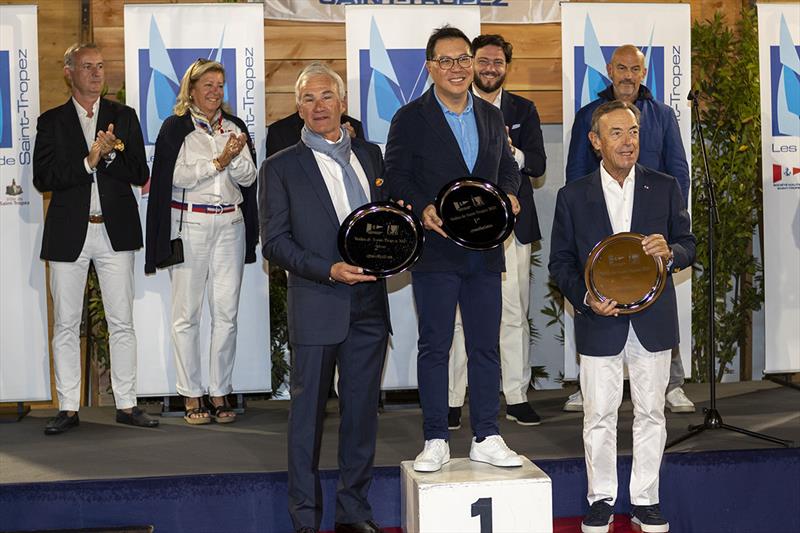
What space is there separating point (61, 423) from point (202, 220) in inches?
47.7

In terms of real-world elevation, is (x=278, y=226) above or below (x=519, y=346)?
above

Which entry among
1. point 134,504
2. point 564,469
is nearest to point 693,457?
point 564,469

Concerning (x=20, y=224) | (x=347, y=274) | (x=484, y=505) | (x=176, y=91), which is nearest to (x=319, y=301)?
(x=347, y=274)

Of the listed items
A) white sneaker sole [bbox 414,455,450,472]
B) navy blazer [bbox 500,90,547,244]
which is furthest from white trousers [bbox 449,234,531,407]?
white sneaker sole [bbox 414,455,450,472]

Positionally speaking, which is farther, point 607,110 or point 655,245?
point 607,110

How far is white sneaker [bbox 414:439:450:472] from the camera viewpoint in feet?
13.0

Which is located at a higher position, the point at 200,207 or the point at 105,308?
the point at 200,207

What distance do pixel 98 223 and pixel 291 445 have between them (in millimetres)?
2011

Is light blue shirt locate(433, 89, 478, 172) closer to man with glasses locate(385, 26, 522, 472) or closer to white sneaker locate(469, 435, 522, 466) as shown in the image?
man with glasses locate(385, 26, 522, 472)

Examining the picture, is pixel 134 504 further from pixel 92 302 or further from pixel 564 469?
pixel 92 302

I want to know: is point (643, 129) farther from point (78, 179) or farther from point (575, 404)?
point (78, 179)

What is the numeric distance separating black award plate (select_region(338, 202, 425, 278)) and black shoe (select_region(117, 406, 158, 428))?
2049mm

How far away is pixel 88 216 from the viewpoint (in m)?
5.29

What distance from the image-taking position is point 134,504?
13.9 ft
